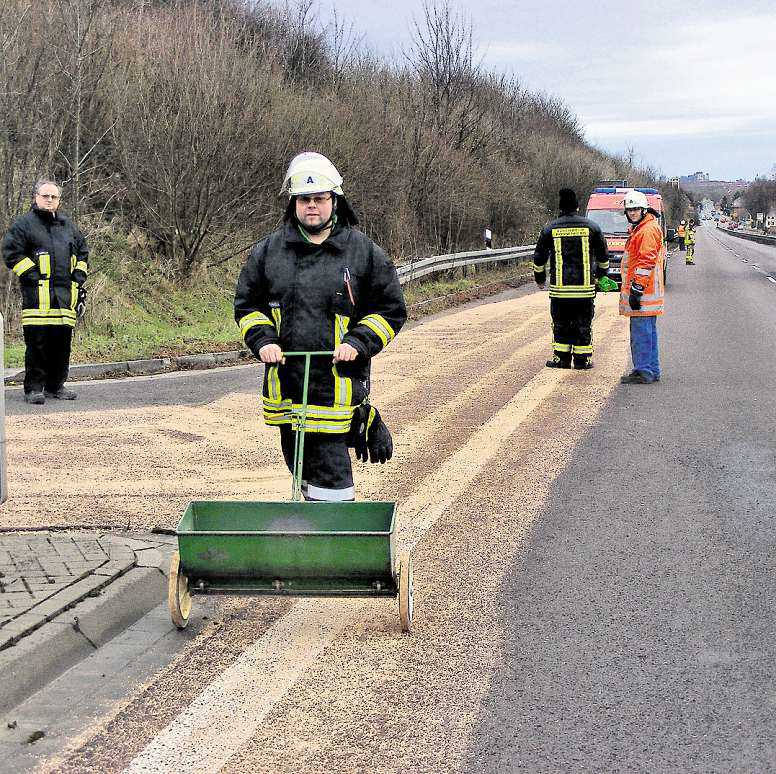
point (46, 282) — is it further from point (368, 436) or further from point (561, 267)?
point (368, 436)

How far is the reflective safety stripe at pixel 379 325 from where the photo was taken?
5082 mm

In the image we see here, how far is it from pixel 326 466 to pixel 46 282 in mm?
6358

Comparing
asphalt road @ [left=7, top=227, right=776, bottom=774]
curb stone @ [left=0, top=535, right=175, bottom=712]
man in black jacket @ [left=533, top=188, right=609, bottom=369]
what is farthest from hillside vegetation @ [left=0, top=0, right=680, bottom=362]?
curb stone @ [left=0, top=535, right=175, bottom=712]

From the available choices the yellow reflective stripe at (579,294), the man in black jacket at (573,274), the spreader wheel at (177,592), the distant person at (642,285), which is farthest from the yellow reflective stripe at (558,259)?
the spreader wheel at (177,592)

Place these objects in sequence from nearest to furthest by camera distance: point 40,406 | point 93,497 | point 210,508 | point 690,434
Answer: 1. point 210,508
2. point 93,497
3. point 690,434
4. point 40,406

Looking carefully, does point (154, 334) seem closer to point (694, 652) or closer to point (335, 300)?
point (335, 300)

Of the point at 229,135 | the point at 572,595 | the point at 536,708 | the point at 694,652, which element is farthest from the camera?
the point at 229,135

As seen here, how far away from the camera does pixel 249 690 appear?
4.17m

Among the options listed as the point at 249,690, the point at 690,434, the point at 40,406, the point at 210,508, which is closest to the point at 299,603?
the point at 210,508

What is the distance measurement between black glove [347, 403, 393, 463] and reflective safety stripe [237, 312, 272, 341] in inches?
23.0

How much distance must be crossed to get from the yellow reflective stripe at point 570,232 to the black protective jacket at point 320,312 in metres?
7.89

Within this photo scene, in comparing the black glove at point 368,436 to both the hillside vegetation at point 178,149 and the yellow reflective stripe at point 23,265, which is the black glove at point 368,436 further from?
the hillside vegetation at point 178,149

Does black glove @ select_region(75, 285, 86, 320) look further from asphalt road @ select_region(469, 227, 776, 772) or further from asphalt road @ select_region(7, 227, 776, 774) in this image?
asphalt road @ select_region(469, 227, 776, 772)

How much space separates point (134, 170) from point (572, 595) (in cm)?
1599
